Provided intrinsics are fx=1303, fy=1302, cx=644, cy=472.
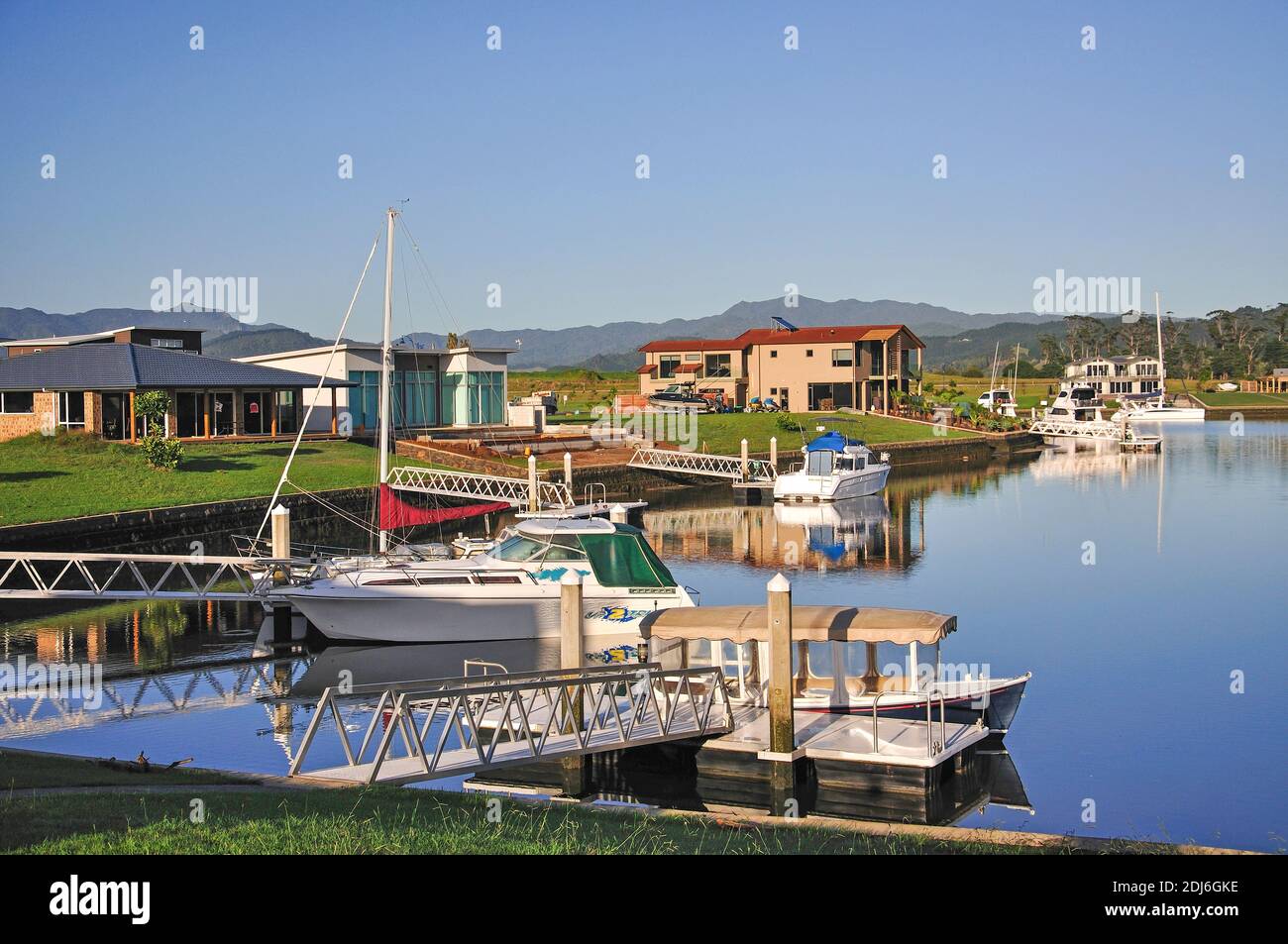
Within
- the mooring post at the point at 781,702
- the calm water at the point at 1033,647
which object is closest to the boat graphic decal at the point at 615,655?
the calm water at the point at 1033,647

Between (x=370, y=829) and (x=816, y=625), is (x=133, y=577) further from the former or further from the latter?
(x=370, y=829)

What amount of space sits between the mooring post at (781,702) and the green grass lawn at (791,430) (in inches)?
2272

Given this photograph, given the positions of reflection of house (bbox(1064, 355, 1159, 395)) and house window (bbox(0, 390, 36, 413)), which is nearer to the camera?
house window (bbox(0, 390, 36, 413))

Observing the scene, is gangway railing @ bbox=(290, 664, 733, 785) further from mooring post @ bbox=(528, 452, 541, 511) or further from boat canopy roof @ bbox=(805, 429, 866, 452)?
boat canopy roof @ bbox=(805, 429, 866, 452)

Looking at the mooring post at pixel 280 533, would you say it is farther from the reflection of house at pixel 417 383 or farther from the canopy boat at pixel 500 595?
the reflection of house at pixel 417 383

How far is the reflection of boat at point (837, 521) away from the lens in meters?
47.4

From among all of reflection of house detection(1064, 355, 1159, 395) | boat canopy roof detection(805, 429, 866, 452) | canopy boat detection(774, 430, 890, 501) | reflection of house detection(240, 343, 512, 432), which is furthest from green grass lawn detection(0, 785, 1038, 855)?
reflection of house detection(1064, 355, 1159, 395)

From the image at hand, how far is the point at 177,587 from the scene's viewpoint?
36375 mm

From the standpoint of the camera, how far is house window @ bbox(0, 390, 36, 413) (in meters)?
56.9

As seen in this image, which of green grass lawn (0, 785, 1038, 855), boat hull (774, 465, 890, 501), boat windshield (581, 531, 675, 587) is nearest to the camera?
green grass lawn (0, 785, 1038, 855)

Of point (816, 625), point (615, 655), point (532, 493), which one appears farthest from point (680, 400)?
point (816, 625)

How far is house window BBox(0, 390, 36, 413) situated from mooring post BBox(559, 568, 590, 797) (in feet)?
147
